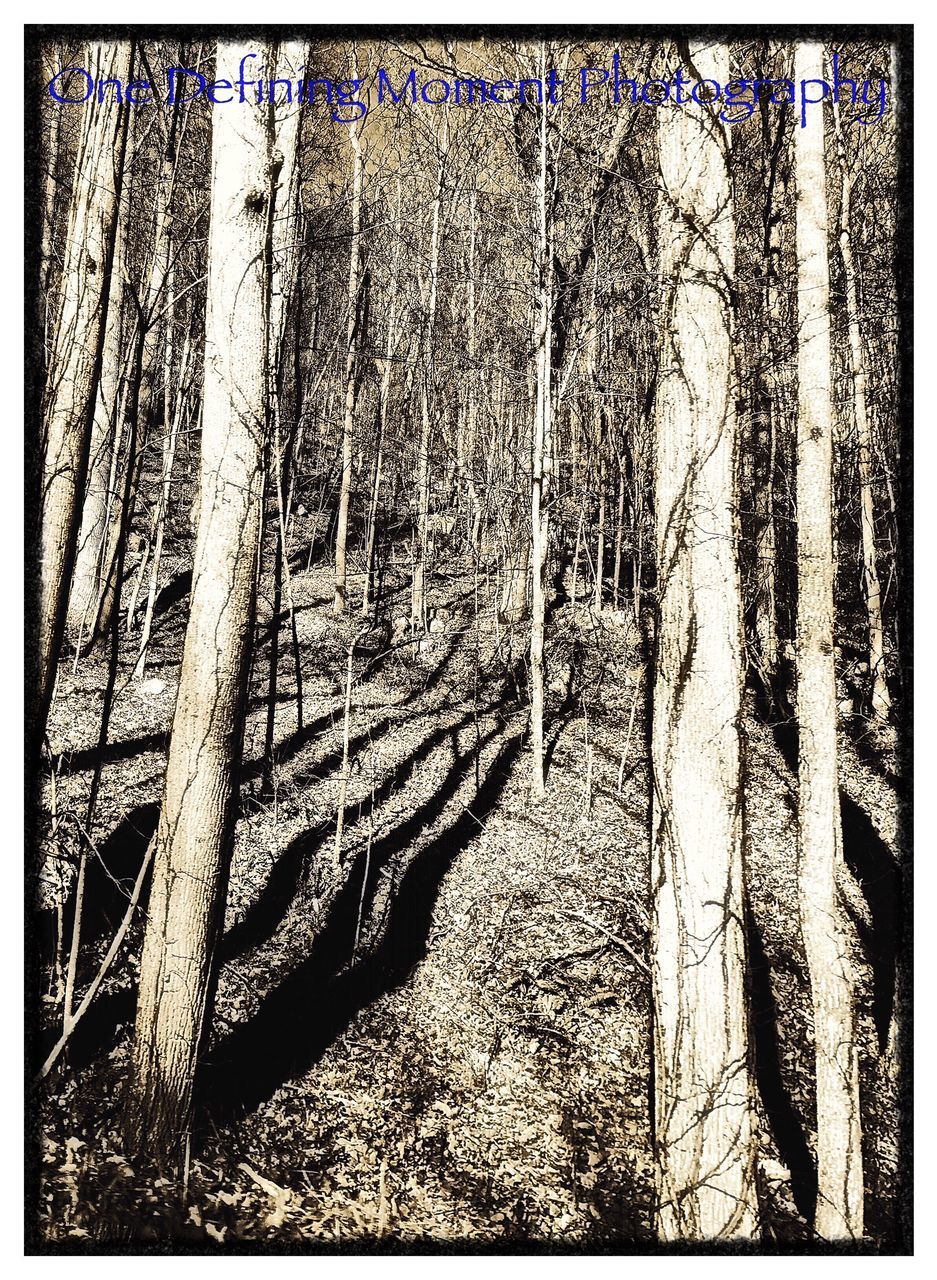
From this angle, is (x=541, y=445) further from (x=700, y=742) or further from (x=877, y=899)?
(x=700, y=742)

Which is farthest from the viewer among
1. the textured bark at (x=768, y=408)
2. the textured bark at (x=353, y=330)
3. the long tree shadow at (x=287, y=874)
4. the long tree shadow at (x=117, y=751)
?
the textured bark at (x=353, y=330)

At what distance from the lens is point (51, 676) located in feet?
10.2

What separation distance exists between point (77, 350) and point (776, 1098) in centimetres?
542

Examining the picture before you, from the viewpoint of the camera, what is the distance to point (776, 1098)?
4660mm

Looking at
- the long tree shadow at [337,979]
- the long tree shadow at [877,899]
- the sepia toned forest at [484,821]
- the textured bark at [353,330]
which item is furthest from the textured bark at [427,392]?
the long tree shadow at [877,899]

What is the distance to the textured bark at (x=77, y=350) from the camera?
312cm

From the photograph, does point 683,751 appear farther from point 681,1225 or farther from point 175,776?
point 175,776

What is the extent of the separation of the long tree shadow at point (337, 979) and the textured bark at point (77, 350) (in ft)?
7.07

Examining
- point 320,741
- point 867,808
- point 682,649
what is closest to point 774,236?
point 867,808

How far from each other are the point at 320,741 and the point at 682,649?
711 cm

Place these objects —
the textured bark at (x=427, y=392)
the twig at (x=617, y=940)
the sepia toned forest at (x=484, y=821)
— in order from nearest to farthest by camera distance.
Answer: the sepia toned forest at (x=484, y=821) < the twig at (x=617, y=940) < the textured bark at (x=427, y=392)

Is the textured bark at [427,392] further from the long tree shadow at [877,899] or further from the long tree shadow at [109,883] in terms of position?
the long tree shadow at [877,899]

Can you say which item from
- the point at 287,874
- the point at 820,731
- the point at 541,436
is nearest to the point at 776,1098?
the point at 820,731

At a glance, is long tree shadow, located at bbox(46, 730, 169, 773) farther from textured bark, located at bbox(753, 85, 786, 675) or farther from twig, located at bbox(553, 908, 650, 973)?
textured bark, located at bbox(753, 85, 786, 675)
